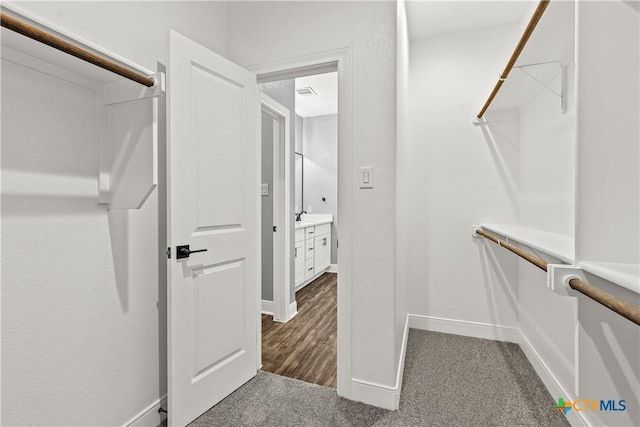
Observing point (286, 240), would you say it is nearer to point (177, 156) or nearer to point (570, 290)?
point (177, 156)

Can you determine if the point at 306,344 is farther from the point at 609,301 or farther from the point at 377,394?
the point at 609,301

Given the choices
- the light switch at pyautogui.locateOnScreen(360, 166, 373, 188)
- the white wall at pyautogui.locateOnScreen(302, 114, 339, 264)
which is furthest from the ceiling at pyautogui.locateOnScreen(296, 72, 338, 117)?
the light switch at pyautogui.locateOnScreen(360, 166, 373, 188)

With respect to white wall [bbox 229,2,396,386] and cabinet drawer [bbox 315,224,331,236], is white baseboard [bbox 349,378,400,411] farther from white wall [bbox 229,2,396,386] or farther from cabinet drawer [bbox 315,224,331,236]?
cabinet drawer [bbox 315,224,331,236]

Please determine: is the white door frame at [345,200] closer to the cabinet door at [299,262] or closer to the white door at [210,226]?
the white door at [210,226]

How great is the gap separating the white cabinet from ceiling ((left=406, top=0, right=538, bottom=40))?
252 cm

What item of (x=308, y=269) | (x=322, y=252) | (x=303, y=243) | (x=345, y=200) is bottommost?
(x=308, y=269)

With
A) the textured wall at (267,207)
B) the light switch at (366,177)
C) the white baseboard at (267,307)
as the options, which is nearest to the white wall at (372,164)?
the light switch at (366,177)

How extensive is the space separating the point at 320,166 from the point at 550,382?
14.3 ft

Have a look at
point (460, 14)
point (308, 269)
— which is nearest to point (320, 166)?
point (308, 269)

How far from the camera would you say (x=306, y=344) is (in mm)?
2477

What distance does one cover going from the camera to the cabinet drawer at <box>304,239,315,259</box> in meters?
4.15

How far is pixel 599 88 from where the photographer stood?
79 centimetres

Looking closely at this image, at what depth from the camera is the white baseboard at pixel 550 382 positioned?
143cm

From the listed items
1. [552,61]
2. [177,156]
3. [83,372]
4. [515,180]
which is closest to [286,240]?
[177,156]
